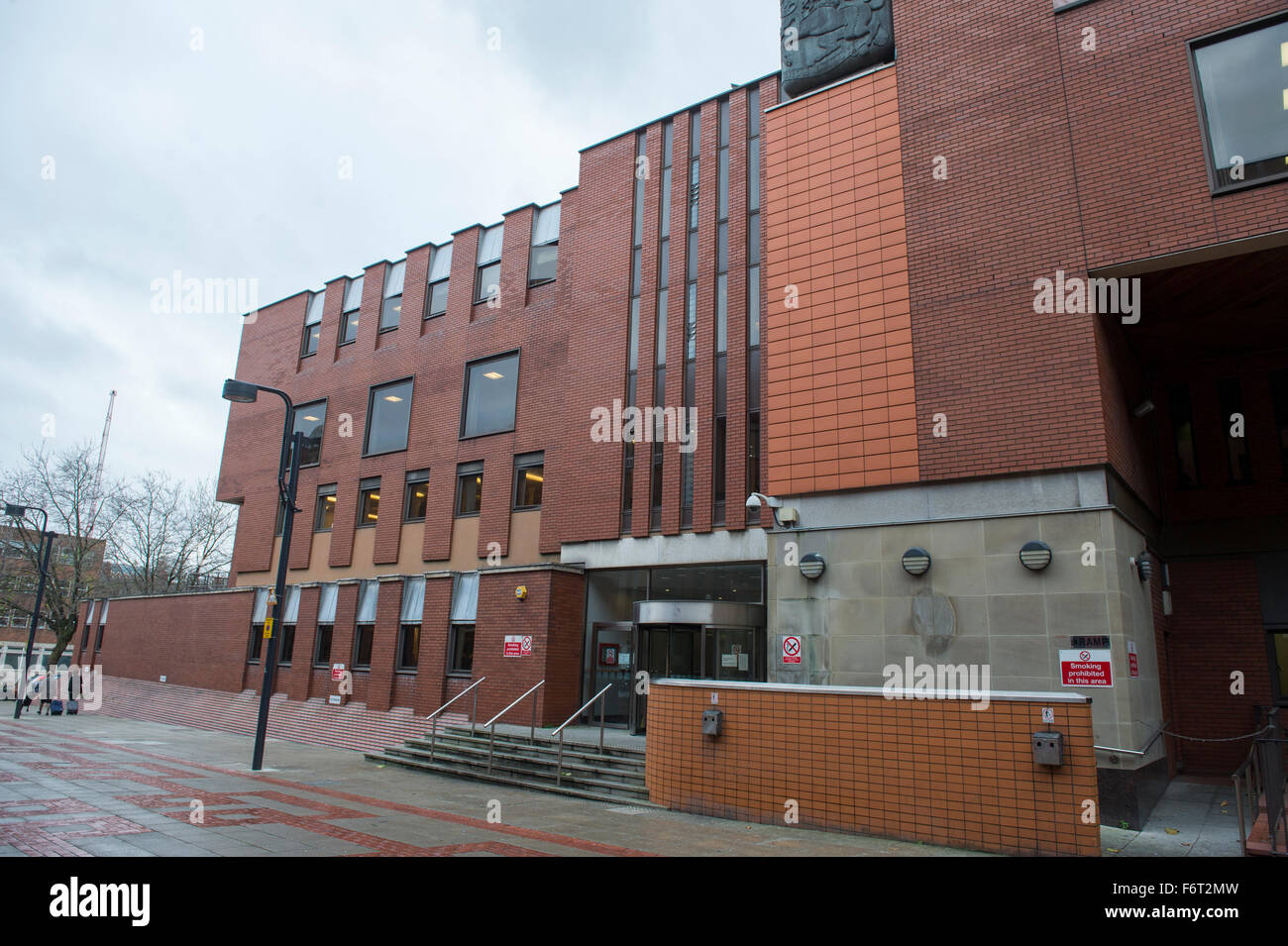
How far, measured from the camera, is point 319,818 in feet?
28.7

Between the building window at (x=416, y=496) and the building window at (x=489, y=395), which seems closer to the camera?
the building window at (x=489, y=395)

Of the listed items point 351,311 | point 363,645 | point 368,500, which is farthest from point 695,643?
point 351,311

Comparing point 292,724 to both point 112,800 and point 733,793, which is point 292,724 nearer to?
point 112,800

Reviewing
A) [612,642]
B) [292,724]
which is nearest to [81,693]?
[292,724]

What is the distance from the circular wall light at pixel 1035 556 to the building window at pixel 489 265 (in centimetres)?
1629

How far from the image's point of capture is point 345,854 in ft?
22.3

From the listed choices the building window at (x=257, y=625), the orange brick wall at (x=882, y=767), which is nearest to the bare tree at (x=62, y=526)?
the building window at (x=257, y=625)

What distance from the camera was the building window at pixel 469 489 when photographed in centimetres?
2072

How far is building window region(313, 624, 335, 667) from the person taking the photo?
2217 cm

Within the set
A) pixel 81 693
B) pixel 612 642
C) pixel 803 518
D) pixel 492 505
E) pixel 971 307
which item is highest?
pixel 971 307

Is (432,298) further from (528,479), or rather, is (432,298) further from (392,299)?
(528,479)

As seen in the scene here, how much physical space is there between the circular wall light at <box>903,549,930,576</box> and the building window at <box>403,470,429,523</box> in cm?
1462

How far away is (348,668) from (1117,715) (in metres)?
18.3

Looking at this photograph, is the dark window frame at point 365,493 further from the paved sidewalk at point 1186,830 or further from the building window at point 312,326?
the paved sidewalk at point 1186,830
